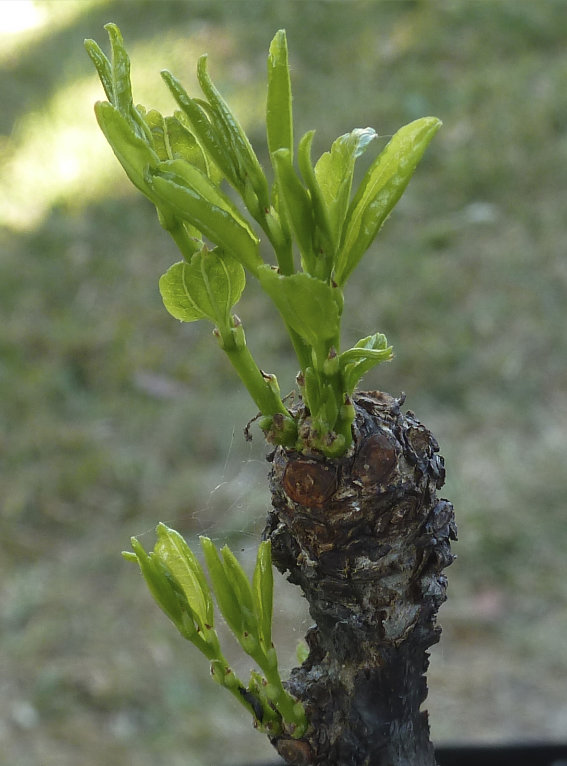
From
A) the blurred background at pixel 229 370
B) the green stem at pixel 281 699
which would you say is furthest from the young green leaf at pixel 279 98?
the blurred background at pixel 229 370

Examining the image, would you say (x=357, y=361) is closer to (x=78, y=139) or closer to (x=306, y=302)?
(x=306, y=302)

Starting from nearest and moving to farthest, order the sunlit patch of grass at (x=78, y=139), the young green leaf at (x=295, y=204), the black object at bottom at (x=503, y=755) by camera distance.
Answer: the young green leaf at (x=295, y=204), the black object at bottom at (x=503, y=755), the sunlit patch of grass at (x=78, y=139)

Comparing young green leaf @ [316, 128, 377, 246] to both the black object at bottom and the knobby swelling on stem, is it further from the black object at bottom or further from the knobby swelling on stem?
the black object at bottom

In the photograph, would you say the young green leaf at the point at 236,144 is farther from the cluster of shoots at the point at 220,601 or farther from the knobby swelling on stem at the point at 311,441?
the cluster of shoots at the point at 220,601

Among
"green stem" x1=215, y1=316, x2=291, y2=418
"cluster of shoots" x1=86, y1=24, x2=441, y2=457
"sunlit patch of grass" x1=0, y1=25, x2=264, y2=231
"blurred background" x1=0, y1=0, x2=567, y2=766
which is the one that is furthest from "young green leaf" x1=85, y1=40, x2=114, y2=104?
"sunlit patch of grass" x1=0, y1=25, x2=264, y2=231

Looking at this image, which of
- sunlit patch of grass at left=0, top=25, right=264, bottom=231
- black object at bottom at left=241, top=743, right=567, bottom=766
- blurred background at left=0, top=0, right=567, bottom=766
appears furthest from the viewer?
sunlit patch of grass at left=0, top=25, right=264, bottom=231

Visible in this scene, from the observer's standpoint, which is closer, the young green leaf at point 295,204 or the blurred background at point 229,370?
the young green leaf at point 295,204
